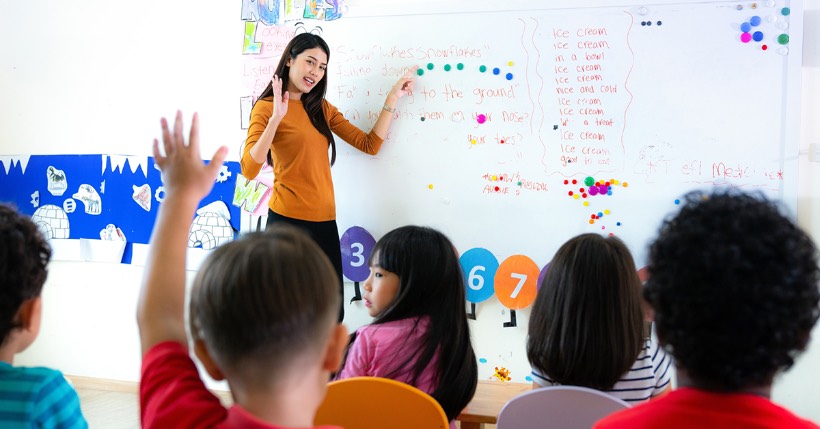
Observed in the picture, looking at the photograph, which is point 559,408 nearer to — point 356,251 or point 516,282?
point 516,282

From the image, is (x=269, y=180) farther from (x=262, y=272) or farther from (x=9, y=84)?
(x=262, y=272)

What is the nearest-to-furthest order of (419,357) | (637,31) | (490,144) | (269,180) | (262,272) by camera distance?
(262,272) < (419,357) < (637,31) < (490,144) < (269,180)

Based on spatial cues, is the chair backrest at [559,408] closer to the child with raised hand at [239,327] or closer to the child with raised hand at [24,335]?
the child with raised hand at [239,327]

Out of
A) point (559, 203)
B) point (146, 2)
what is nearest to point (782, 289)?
point (559, 203)

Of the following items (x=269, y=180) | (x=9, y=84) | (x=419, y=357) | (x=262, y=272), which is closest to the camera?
(x=262, y=272)

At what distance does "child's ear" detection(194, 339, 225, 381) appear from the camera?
83cm

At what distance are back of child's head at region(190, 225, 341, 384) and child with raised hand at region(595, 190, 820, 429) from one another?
15.7 inches

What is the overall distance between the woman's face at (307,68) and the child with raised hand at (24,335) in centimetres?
188

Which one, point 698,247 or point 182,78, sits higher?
point 182,78

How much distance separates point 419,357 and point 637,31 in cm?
167

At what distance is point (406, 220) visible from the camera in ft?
9.94

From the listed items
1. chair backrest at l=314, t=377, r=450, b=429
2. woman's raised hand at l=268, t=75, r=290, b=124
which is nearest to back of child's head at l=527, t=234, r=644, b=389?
chair backrest at l=314, t=377, r=450, b=429

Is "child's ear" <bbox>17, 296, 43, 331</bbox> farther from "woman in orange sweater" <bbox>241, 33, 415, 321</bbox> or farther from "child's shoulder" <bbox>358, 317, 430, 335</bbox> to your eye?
"woman in orange sweater" <bbox>241, 33, 415, 321</bbox>

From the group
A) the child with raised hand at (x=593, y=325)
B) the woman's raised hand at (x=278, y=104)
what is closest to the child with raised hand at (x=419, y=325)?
the child with raised hand at (x=593, y=325)
